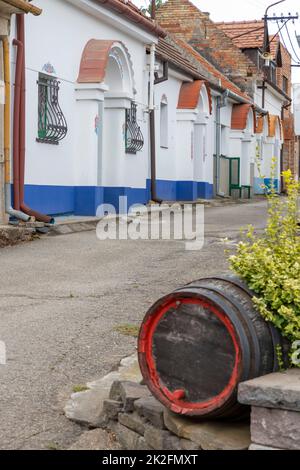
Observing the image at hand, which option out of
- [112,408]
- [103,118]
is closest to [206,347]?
[112,408]

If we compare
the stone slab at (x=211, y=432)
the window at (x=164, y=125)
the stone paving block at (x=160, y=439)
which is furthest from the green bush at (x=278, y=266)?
the window at (x=164, y=125)

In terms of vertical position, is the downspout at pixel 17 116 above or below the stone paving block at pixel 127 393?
above

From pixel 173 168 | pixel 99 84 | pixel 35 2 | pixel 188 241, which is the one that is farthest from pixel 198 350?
pixel 173 168

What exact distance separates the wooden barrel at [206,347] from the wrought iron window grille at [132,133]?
1407cm

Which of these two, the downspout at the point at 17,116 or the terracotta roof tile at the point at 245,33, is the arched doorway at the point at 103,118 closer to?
the downspout at the point at 17,116

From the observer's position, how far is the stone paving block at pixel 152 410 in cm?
405

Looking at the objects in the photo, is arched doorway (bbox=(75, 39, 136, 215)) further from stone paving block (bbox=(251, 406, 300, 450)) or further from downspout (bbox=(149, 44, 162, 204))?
stone paving block (bbox=(251, 406, 300, 450))

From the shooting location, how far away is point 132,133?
18453mm

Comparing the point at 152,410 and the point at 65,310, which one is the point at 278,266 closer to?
the point at 152,410

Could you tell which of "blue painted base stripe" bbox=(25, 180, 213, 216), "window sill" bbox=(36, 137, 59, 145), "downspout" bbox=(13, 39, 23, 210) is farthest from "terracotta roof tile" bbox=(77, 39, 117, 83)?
"downspout" bbox=(13, 39, 23, 210)

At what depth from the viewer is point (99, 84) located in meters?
15.4

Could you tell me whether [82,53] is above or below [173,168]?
above

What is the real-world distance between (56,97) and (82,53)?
151 cm
